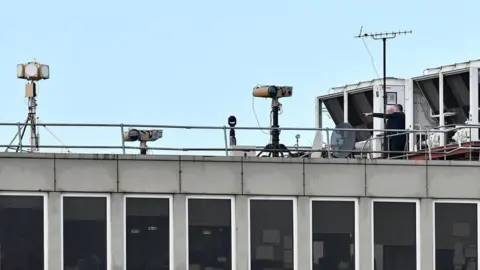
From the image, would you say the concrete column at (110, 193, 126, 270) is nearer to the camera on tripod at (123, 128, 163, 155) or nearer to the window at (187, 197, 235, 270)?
the window at (187, 197, 235, 270)

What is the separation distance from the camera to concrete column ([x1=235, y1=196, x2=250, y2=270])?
1236 inches

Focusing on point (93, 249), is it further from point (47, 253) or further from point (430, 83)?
point (430, 83)

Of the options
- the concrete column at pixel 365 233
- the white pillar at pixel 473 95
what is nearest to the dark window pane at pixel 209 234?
the concrete column at pixel 365 233

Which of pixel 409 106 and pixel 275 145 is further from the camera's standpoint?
pixel 409 106

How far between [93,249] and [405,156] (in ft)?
29.2

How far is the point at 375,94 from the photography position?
2085 inches

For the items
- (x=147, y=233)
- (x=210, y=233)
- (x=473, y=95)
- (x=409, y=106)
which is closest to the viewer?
(x=147, y=233)

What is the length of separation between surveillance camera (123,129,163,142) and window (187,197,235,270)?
227cm

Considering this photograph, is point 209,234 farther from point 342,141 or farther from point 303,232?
point 342,141

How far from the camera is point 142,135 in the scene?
3291 centimetres

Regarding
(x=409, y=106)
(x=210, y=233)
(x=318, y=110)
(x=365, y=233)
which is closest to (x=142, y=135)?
(x=210, y=233)

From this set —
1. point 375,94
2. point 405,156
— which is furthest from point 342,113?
point 405,156

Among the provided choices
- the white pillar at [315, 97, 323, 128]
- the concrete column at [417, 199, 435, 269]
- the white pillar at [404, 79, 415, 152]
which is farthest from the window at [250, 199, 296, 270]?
the white pillar at [315, 97, 323, 128]

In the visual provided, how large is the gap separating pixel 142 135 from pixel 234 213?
325cm
